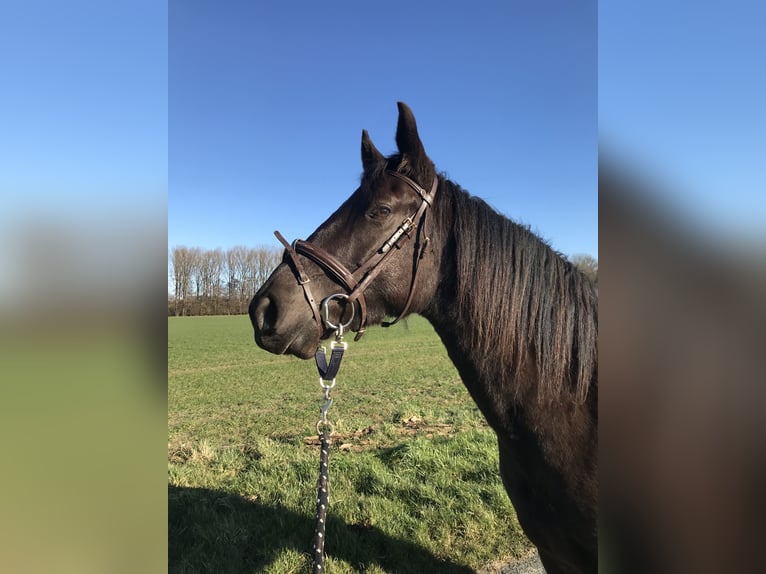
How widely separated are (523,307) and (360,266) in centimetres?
88

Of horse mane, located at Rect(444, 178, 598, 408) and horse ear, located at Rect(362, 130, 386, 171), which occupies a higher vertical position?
horse ear, located at Rect(362, 130, 386, 171)

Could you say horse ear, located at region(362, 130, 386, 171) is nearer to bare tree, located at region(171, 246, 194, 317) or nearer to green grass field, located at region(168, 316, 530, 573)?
green grass field, located at region(168, 316, 530, 573)

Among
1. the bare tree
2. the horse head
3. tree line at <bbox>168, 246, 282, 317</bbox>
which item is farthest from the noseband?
tree line at <bbox>168, 246, 282, 317</bbox>

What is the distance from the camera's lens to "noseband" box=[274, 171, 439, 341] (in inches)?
90.9

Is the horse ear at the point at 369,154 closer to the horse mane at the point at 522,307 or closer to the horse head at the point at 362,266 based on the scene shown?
the horse head at the point at 362,266

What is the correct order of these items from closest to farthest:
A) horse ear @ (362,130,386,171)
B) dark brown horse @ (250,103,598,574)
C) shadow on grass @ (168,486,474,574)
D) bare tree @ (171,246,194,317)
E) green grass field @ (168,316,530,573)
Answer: dark brown horse @ (250,103,598,574)
horse ear @ (362,130,386,171)
shadow on grass @ (168,486,474,574)
green grass field @ (168,316,530,573)
bare tree @ (171,246,194,317)

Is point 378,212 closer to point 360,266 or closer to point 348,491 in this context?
point 360,266

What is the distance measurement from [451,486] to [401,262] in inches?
142

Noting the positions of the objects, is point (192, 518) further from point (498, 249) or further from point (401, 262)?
point (498, 249)

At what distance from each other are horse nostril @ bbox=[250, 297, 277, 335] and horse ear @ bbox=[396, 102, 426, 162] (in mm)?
1170

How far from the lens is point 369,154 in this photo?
2.67 meters
